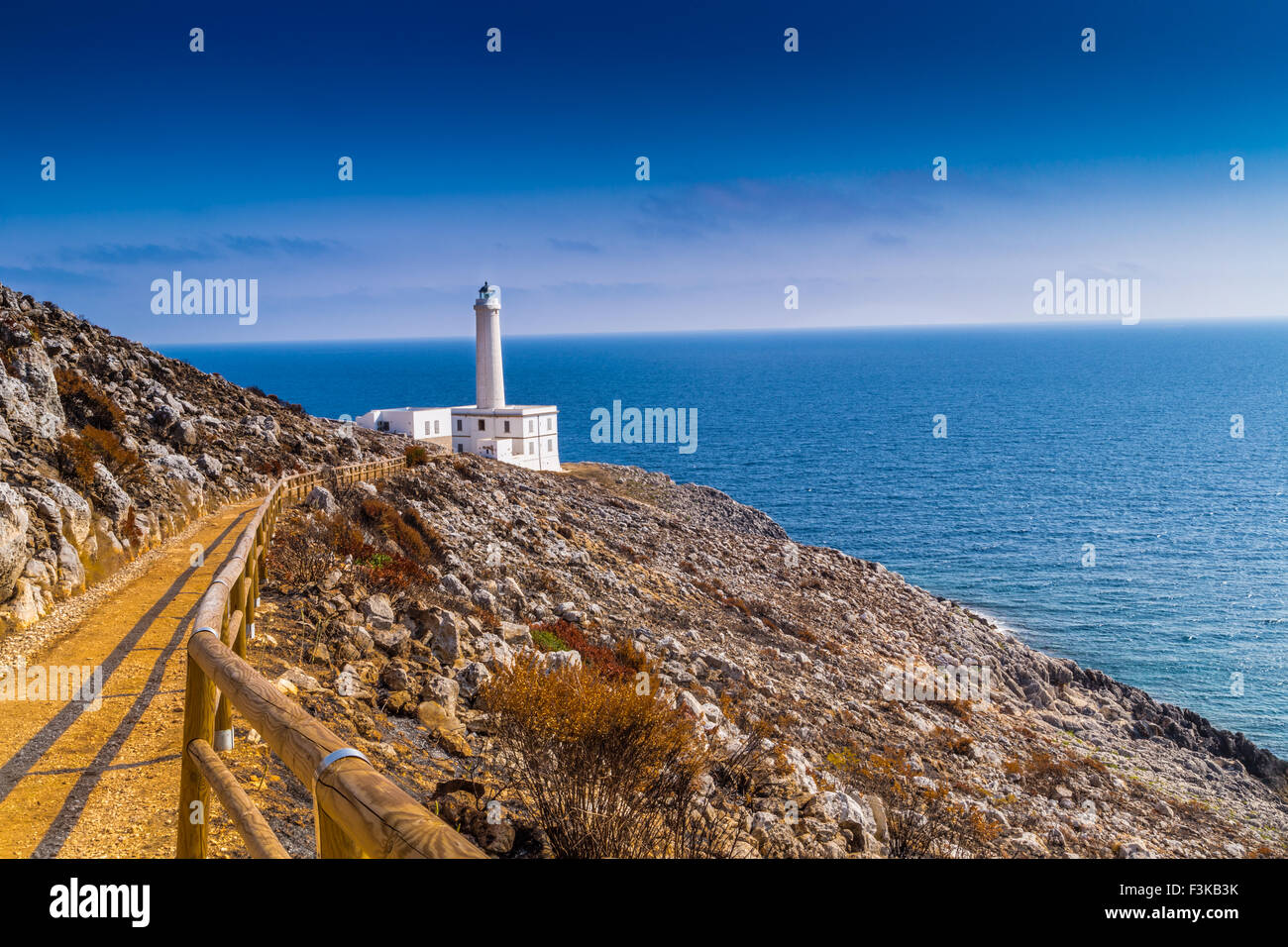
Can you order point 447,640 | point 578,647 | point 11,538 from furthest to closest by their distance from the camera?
point 578,647 → point 447,640 → point 11,538

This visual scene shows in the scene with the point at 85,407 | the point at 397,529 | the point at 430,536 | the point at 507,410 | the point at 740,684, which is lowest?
the point at 740,684

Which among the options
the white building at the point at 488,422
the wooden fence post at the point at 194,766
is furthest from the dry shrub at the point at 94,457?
the white building at the point at 488,422

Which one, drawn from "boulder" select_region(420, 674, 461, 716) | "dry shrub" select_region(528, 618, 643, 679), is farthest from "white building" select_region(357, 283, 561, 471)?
"boulder" select_region(420, 674, 461, 716)

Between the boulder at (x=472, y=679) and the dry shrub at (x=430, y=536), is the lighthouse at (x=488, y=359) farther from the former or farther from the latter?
the boulder at (x=472, y=679)

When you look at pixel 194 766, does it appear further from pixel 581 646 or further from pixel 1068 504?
pixel 1068 504

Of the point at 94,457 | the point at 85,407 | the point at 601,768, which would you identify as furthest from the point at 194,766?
the point at 85,407

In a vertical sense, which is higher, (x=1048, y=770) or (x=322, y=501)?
(x=322, y=501)

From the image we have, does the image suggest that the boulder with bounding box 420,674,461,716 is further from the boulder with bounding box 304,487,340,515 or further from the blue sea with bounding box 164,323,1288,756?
the blue sea with bounding box 164,323,1288,756
